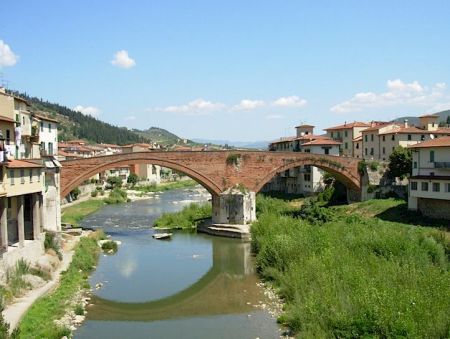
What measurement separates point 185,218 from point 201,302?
19.4 metres

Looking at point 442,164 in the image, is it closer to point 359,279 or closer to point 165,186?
point 359,279

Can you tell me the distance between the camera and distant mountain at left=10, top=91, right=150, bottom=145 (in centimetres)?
14488

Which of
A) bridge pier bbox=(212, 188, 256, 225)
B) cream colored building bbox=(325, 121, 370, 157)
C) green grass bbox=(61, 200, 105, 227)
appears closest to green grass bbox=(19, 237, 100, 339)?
bridge pier bbox=(212, 188, 256, 225)

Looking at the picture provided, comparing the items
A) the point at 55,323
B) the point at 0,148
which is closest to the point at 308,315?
the point at 55,323

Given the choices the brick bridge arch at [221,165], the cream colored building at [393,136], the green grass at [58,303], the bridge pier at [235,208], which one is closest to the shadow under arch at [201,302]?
the green grass at [58,303]

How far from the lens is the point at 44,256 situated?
22.9m

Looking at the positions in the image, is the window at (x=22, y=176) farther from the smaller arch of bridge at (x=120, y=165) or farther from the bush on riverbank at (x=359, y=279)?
the bush on riverbank at (x=359, y=279)

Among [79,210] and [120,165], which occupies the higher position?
[120,165]

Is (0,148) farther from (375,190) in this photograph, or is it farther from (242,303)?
(375,190)

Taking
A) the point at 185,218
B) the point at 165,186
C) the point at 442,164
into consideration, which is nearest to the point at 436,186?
the point at 442,164

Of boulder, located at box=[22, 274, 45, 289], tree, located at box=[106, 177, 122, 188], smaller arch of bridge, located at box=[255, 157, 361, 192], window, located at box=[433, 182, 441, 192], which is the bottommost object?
boulder, located at box=[22, 274, 45, 289]

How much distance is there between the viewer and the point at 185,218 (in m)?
39.8

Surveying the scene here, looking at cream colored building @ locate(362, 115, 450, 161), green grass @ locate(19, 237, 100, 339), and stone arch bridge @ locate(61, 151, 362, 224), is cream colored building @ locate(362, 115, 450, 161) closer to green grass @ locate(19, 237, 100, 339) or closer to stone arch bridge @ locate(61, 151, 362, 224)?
stone arch bridge @ locate(61, 151, 362, 224)

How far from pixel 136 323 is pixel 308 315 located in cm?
634
